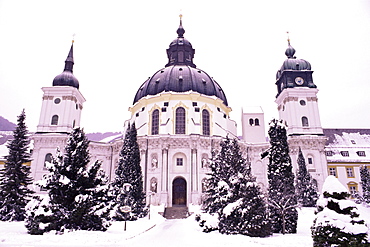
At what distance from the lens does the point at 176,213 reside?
3578cm

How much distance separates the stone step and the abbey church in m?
2.38

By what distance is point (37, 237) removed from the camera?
1439cm

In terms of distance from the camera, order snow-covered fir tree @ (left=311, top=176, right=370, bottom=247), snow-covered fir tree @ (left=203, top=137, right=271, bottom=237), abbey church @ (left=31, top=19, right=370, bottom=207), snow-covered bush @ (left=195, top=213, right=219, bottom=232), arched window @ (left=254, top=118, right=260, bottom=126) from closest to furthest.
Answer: snow-covered fir tree @ (left=311, top=176, right=370, bottom=247)
snow-covered fir tree @ (left=203, top=137, right=271, bottom=237)
snow-covered bush @ (left=195, top=213, right=219, bottom=232)
abbey church @ (left=31, top=19, right=370, bottom=207)
arched window @ (left=254, top=118, right=260, bottom=126)

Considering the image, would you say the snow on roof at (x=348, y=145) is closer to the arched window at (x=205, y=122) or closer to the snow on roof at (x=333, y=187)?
→ the arched window at (x=205, y=122)

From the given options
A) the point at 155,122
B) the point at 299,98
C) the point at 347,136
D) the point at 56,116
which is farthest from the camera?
the point at 347,136

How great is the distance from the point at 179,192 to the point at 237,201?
79.0 ft

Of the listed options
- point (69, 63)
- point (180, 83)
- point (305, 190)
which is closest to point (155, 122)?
point (180, 83)

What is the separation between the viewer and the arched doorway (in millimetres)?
41188

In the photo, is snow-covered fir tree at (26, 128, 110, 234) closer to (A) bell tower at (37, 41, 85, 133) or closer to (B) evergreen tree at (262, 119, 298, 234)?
(B) evergreen tree at (262, 119, 298, 234)

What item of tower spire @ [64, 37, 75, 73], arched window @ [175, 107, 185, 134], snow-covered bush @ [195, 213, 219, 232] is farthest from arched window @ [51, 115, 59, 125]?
snow-covered bush @ [195, 213, 219, 232]

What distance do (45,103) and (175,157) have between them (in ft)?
79.2

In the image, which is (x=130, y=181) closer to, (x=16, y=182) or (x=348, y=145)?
(x=16, y=182)

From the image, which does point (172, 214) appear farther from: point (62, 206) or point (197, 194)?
point (62, 206)

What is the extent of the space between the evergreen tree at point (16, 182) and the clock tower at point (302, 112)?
3874 centimetres
